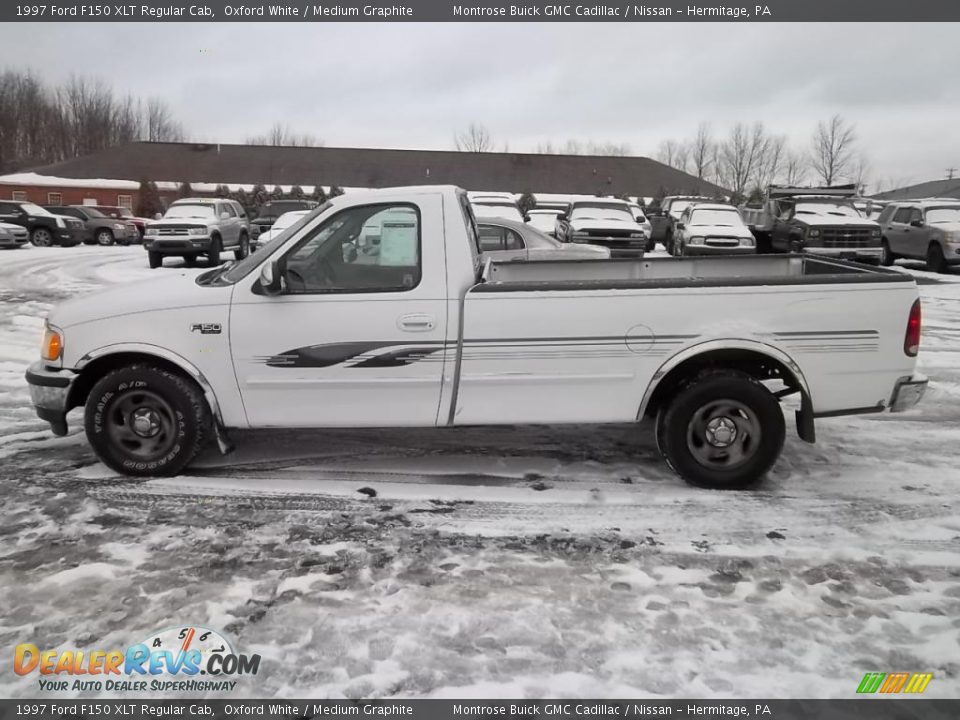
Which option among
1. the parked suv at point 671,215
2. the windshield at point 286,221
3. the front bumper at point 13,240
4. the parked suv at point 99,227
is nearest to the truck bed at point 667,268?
the windshield at point 286,221

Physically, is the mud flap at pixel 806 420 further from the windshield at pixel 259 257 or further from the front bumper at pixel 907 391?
the windshield at pixel 259 257

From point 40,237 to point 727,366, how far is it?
2924 cm

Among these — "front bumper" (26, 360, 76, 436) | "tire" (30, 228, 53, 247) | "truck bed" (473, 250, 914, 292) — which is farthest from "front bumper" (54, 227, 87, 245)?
"truck bed" (473, 250, 914, 292)

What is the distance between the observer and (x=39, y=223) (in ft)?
90.1

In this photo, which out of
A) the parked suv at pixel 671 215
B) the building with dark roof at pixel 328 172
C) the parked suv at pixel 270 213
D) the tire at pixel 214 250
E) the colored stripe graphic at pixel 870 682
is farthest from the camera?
the building with dark roof at pixel 328 172

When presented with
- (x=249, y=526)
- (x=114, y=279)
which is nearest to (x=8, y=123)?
(x=114, y=279)

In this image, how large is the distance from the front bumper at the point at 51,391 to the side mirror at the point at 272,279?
1482 mm

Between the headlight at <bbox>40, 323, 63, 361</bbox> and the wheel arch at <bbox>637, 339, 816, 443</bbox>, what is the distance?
3.86 m

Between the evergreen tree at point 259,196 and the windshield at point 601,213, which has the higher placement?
the evergreen tree at point 259,196

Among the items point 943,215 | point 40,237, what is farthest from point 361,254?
point 40,237

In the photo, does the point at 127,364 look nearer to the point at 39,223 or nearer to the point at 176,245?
the point at 176,245

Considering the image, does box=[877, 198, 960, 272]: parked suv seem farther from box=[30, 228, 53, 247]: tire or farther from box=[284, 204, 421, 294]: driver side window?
box=[30, 228, 53, 247]: tire

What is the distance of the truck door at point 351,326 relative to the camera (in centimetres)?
468

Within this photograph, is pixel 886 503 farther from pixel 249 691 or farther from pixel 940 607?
pixel 249 691
